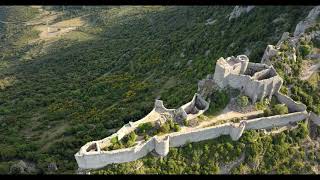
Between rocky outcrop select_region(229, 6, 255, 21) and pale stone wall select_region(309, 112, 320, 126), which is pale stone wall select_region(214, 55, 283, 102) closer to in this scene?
pale stone wall select_region(309, 112, 320, 126)

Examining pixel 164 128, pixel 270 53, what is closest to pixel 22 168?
pixel 164 128

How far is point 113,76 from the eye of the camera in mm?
88688

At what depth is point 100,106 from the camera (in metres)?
75.0

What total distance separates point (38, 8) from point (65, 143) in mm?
118567

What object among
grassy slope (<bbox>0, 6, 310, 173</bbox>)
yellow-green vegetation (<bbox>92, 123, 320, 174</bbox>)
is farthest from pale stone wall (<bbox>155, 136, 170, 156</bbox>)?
grassy slope (<bbox>0, 6, 310, 173</bbox>)

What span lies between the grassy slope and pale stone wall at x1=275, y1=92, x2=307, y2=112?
11673 mm

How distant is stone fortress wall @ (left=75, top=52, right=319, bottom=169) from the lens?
43250mm

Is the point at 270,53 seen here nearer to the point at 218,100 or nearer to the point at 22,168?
the point at 218,100

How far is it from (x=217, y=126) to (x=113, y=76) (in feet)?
149

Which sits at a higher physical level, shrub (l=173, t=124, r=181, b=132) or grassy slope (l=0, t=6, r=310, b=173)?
shrub (l=173, t=124, r=181, b=132)

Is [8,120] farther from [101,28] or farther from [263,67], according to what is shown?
[101,28]

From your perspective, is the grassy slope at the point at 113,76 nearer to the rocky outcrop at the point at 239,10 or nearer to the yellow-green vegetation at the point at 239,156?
the rocky outcrop at the point at 239,10

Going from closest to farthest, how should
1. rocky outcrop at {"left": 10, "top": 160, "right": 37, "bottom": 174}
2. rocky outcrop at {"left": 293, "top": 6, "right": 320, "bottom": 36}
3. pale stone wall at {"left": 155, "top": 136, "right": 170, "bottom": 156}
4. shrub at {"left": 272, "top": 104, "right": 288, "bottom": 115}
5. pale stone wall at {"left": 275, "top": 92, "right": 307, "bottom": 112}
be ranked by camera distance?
pale stone wall at {"left": 155, "top": 136, "right": 170, "bottom": 156} < shrub at {"left": 272, "top": 104, "right": 288, "bottom": 115} < pale stone wall at {"left": 275, "top": 92, "right": 307, "bottom": 112} < rocky outcrop at {"left": 10, "top": 160, "right": 37, "bottom": 174} < rocky outcrop at {"left": 293, "top": 6, "right": 320, "bottom": 36}

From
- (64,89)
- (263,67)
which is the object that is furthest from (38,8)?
(263,67)
